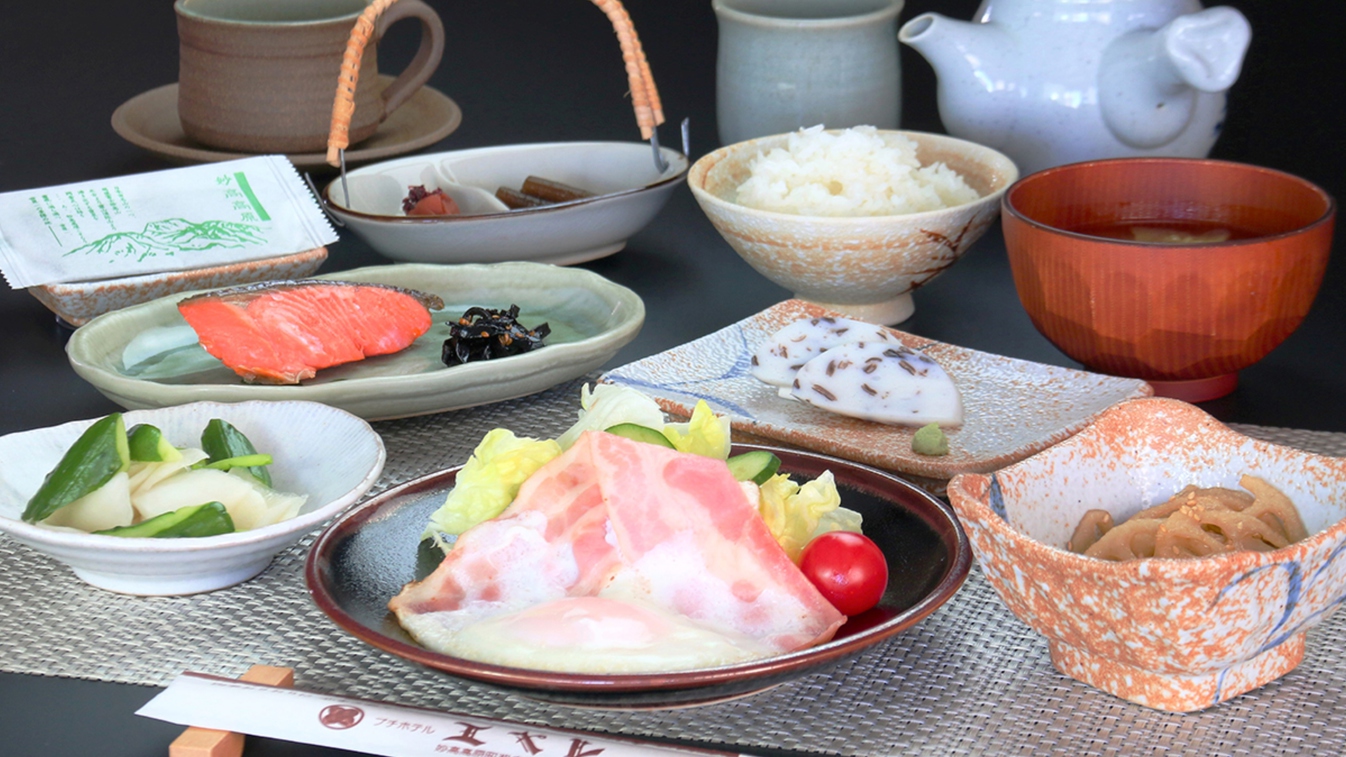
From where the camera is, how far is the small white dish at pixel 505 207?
5.02 feet

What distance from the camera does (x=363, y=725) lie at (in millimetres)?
770

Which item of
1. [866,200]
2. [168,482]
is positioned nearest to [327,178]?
[866,200]

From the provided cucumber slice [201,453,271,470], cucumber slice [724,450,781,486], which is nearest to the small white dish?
cucumber slice [201,453,271,470]

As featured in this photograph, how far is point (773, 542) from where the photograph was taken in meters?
0.84

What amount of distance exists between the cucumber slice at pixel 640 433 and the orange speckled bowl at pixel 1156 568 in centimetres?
20

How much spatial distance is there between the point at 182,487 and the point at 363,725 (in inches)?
11.2

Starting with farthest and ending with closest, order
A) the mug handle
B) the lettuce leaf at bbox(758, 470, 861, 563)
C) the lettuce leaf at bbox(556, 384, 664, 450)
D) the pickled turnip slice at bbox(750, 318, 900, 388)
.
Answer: the mug handle < the pickled turnip slice at bbox(750, 318, 900, 388) < the lettuce leaf at bbox(556, 384, 664, 450) < the lettuce leaf at bbox(758, 470, 861, 563)

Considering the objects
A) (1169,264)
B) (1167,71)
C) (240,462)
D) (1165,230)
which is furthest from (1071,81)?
(240,462)

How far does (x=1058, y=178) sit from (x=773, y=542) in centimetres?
67

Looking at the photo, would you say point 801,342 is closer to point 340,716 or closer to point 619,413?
point 619,413

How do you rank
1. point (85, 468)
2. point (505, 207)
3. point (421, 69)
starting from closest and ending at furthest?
point (85, 468) < point (505, 207) < point (421, 69)

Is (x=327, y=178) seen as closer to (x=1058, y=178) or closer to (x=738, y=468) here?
(x=1058, y=178)

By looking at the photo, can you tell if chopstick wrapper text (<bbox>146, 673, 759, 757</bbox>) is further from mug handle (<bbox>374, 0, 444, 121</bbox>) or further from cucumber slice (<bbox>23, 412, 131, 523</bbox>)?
mug handle (<bbox>374, 0, 444, 121</bbox>)

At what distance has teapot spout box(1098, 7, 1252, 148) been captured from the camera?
4.71 feet
